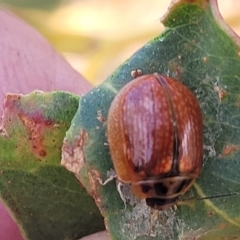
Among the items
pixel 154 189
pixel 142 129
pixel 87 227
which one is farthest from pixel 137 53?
pixel 87 227

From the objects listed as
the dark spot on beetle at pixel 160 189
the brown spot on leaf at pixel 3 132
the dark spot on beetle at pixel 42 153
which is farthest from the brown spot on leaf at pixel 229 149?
the brown spot on leaf at pixel 3 132

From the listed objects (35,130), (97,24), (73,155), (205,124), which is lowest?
(205,124)

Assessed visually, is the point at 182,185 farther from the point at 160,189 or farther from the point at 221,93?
the point at 221,93

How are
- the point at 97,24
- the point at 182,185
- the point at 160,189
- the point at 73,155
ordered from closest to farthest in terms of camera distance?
1. the point at 73,155
2. the point at 182,185
3. the point at 160,189
4. the point at 97,24

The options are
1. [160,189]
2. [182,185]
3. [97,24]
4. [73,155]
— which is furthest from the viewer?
[97,24]

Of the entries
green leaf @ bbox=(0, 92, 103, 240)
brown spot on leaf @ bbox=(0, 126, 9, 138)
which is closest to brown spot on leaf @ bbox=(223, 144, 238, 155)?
green leaf @ bbox=(0, 92, 103, 240)

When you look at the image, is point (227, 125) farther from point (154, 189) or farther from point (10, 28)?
point (10, 28)

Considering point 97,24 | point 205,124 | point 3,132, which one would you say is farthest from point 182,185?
point 97,24
